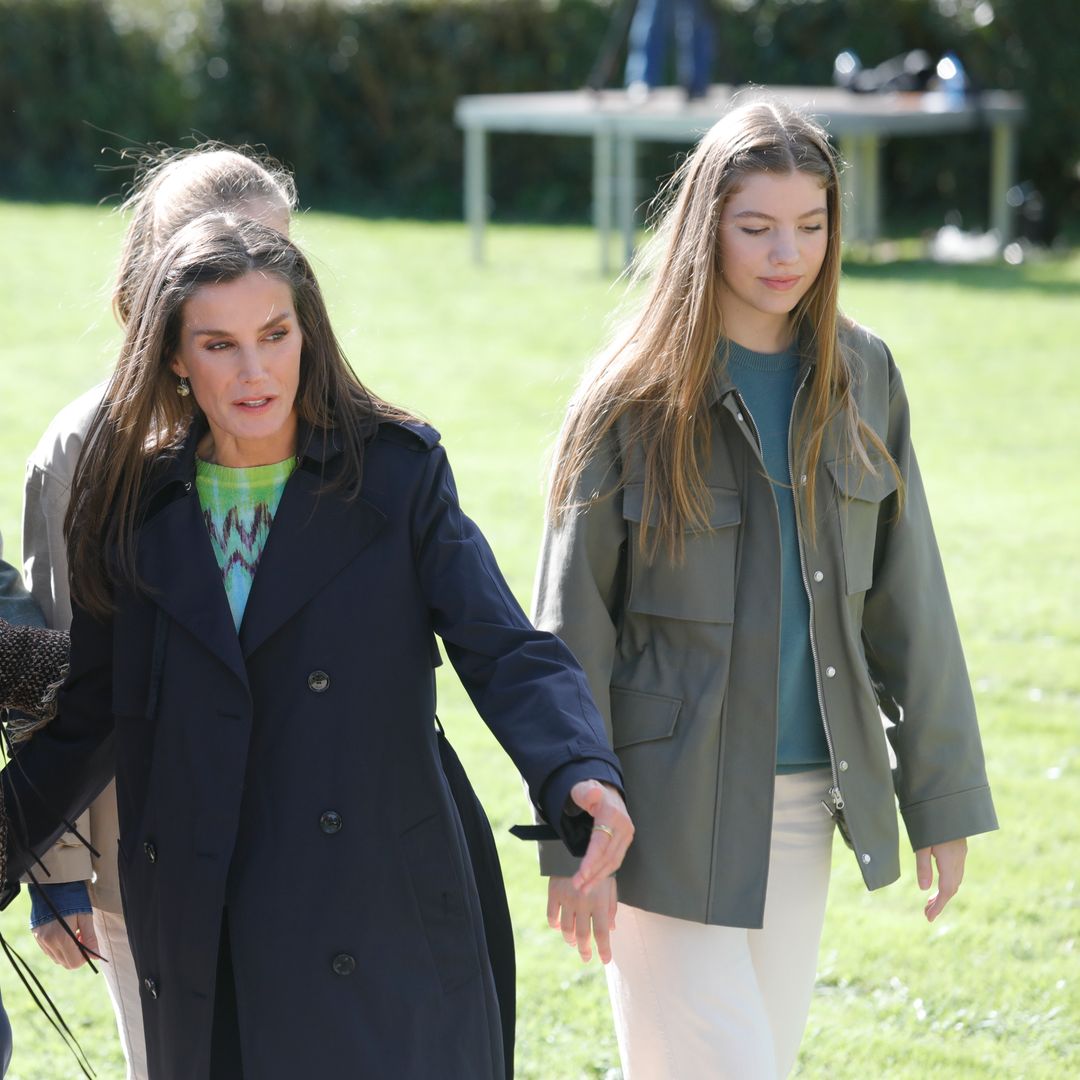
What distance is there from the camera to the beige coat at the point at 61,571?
3066 mm

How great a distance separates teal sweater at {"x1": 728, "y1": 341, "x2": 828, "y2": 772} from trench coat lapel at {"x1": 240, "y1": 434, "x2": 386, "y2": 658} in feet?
2.74

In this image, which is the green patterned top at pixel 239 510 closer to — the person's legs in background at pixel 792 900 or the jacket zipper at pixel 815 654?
the jacket zipper at pixel 815 654

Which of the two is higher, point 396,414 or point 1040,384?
point 396,414

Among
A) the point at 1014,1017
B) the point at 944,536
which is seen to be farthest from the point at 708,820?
the point at 944,536

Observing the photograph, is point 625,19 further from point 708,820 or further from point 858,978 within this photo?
point 708,820

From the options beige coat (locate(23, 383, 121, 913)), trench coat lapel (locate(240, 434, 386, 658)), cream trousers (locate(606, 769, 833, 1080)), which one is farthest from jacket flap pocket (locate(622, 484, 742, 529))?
beige coat (locate(23, 383, 121, 913))

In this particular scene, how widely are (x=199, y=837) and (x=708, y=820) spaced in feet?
2.98

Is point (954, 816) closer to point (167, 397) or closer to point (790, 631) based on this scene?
point (790, 631)

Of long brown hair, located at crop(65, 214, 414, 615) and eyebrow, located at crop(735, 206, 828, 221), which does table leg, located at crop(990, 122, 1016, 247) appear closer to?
eyebrow, located at crop(735, 206, 828, 221)

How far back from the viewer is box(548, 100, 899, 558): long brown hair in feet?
9.87

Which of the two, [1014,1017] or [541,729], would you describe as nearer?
[541,729]

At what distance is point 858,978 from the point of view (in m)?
4.58

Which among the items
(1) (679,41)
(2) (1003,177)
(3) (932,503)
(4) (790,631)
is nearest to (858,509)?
(4) (790,631)

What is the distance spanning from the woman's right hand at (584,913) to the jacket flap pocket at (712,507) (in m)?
0.62
